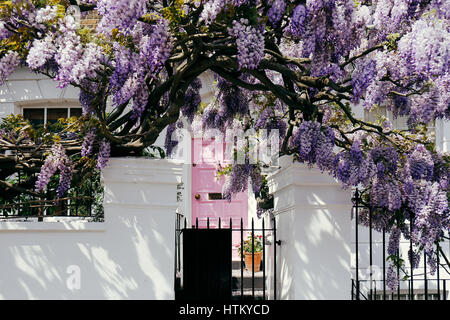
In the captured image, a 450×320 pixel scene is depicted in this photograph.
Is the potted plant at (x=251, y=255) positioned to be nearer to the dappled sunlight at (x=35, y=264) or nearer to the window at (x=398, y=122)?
the window at (x=398, y=122)

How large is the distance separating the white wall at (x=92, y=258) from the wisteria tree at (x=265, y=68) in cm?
43

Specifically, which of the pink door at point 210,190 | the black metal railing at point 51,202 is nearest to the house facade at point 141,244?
the black metal railing at point 51,202

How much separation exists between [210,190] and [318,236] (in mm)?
5592

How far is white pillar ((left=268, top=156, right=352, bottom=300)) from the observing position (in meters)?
5.16

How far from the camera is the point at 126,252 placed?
16.1 ft

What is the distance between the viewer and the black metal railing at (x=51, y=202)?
212 inches

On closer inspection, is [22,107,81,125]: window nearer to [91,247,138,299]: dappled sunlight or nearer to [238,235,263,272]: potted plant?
[238,235,263,272]: potted plant

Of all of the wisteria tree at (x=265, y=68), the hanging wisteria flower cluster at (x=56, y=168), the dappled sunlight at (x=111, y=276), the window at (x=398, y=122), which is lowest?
the dappled sunlight at (x=111, y=276)

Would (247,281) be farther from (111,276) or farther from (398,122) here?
(398,122)

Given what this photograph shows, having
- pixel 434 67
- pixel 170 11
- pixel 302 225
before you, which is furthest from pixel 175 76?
pixel 434 67

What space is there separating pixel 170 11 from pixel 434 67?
2074mm

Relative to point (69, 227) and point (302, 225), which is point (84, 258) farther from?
point (302, 225)

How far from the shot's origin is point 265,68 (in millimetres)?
5102

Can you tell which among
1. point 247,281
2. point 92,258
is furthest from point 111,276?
point 247,281
